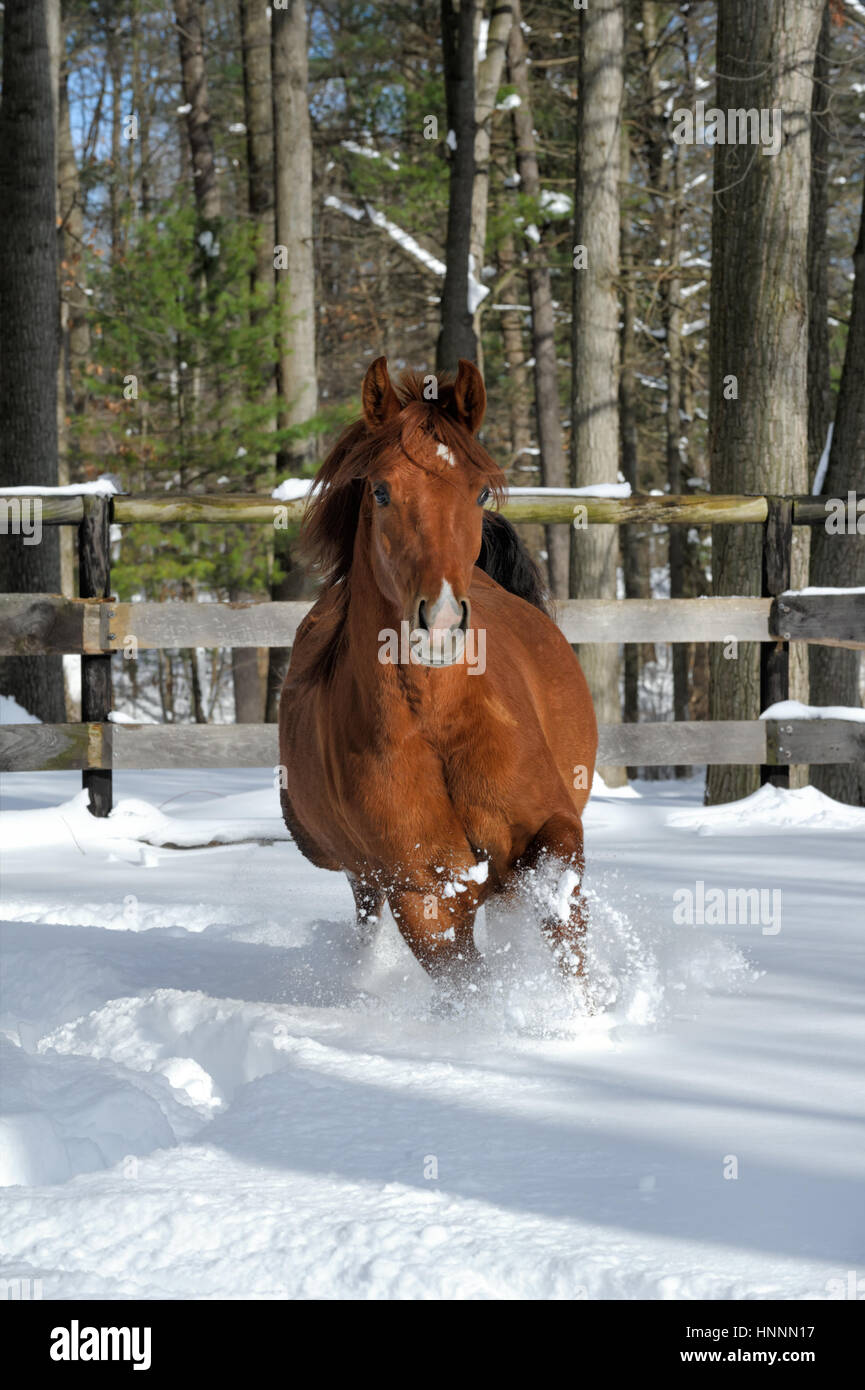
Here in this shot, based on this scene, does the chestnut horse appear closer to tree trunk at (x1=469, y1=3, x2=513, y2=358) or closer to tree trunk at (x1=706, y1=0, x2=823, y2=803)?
tree trunk at (x1=706, y1=0, x2=823, y2=803)

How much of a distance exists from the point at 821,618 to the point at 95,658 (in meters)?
3.70

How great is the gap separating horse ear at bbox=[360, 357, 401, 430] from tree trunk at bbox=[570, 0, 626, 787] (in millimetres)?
8565

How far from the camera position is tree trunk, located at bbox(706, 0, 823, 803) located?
23.2 ft

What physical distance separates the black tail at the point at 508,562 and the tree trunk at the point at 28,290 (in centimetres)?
515

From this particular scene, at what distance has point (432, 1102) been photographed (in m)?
2.50

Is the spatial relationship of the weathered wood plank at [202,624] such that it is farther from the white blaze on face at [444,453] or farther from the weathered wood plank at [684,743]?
the white blaze on face at [444,453]

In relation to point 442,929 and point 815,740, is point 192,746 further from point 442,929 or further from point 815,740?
point 442,929

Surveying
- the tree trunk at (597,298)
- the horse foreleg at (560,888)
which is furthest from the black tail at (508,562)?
the tree trunk at (597,298)

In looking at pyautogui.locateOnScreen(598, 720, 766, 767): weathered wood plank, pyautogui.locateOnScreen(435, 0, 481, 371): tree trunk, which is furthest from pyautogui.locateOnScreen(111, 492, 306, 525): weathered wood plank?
pyautogui.locateOnScreen(435, 0, 481, 371): tree trunk

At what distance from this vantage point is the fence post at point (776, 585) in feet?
21.6

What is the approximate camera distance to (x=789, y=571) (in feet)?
21.7

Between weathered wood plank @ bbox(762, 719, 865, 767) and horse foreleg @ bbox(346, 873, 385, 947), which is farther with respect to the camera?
weathered wood plank @ bbox(762, 719, 865, 767)

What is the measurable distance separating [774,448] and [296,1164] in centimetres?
586

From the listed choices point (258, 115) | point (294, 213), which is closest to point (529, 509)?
point (294, 213)
